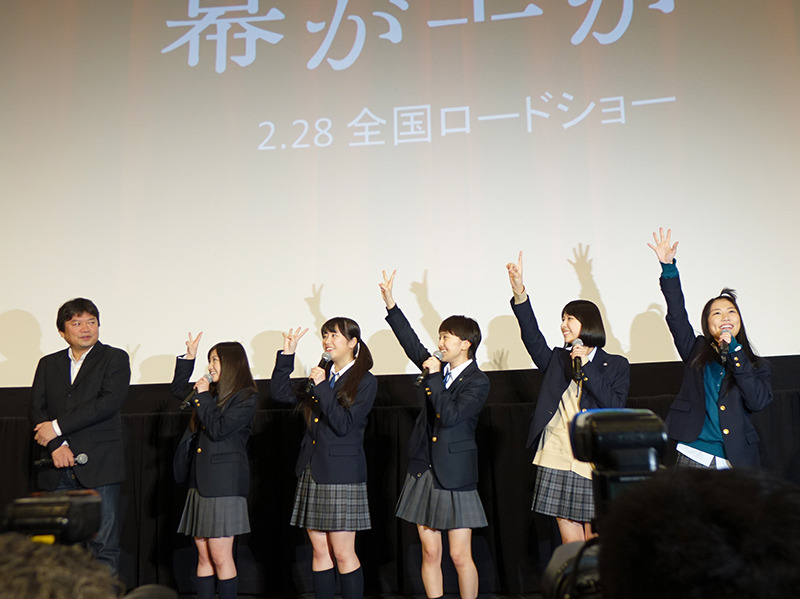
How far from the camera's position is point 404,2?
3.77 meters

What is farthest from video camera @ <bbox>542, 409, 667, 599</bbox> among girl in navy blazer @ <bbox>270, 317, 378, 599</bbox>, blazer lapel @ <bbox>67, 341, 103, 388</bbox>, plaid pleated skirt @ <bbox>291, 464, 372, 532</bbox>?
blazer lapel @ <bbox>67, 341, 103, 388</bbox>

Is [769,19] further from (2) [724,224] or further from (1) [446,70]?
(1) [446,70]

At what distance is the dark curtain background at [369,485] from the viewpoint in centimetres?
345

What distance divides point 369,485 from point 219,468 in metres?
0.83

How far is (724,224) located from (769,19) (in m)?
1.03

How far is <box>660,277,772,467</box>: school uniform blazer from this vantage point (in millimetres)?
2604

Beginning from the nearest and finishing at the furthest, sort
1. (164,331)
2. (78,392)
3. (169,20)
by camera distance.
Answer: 1. (78,392)
2. (164,331)
3. (169,20)

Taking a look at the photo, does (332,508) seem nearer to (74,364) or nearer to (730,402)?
(74,364)

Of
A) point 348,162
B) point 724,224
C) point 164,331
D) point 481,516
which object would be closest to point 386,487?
point 481,516

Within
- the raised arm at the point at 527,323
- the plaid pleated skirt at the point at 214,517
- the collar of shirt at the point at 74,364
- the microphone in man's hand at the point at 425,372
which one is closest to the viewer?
the microphone in man's hand at the point at 425,372

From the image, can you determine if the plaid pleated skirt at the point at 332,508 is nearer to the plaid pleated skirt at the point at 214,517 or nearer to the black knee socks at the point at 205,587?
the plaid pleated skirt at the point at 214,517

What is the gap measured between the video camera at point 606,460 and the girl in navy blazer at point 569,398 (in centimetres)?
200

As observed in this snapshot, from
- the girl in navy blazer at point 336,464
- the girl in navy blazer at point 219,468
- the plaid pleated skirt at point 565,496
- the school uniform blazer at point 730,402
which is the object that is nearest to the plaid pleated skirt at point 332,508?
the girl in navy blazer at point 336,464

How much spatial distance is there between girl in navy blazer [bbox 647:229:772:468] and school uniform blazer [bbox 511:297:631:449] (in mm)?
236
